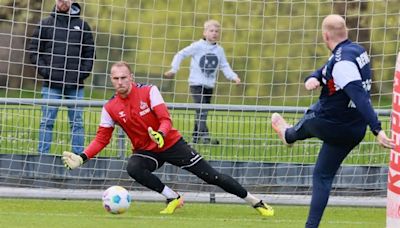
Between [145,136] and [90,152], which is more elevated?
[145,136]

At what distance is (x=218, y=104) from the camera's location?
43.7 ft

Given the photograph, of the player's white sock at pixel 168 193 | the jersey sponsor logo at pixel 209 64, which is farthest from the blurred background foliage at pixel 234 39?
the player's white sock at pixel 168 193

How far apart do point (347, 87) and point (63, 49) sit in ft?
16.2

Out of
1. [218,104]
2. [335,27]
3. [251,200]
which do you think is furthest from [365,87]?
[218,104]

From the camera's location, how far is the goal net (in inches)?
508

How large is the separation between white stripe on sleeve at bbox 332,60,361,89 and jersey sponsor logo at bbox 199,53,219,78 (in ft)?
15.8

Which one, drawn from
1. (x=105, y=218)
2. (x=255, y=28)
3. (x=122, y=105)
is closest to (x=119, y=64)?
(x=122, y=105)

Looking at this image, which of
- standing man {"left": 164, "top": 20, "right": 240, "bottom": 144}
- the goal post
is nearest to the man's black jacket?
standing man {"left": 164, "top": 20, "right": 240, "bottom": 144}

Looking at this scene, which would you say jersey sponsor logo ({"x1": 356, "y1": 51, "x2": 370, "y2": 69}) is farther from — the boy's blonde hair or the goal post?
the boy's blonde hair

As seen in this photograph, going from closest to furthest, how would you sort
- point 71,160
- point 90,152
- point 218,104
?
point 71,160
point 90,152
point 218,104

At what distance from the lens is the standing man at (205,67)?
524 inches

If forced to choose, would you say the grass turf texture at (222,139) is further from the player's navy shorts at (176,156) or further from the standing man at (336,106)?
the standing man at (336,106)

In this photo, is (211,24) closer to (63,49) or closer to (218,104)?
(218,104)

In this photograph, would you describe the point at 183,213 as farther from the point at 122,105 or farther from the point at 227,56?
the point at 227,56
